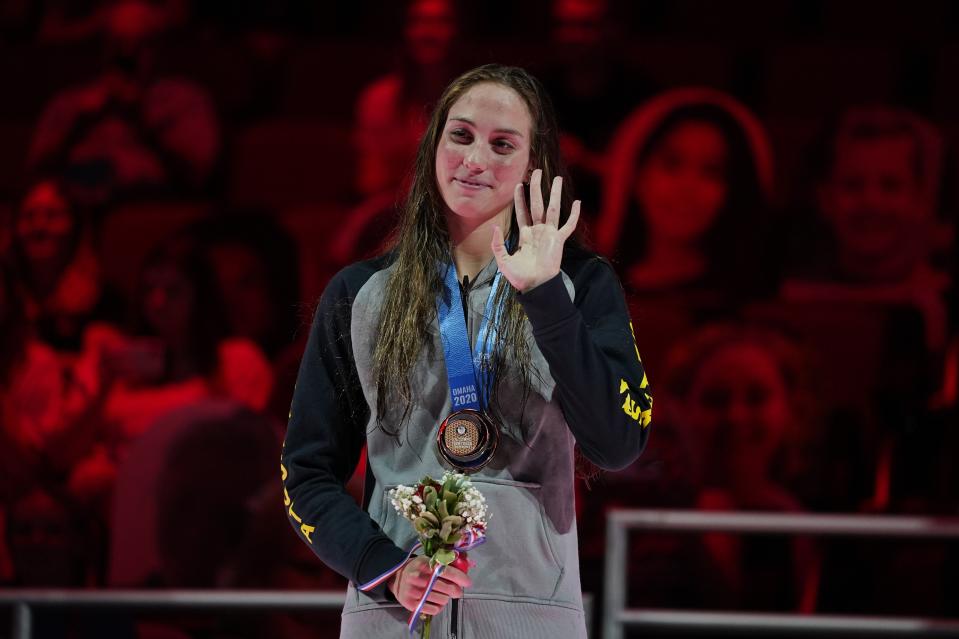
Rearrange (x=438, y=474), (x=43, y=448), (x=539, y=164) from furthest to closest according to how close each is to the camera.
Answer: (x=43, y=448) < (x=539, y=164) < (x=438, y=474)

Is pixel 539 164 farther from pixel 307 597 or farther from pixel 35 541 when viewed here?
pixel 35 541

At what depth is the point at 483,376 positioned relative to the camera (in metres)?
1.49

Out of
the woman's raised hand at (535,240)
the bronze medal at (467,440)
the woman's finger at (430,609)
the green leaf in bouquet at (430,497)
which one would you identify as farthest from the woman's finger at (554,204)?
the woman's finger at (430,609)

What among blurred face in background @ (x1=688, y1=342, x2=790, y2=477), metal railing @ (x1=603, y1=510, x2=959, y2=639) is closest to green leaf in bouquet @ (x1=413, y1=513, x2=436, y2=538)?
metal railing @ (x1=603, y1=510, x2=959, y2=639)

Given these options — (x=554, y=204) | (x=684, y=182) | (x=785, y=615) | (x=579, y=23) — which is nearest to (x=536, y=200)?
(x=554, y=204)

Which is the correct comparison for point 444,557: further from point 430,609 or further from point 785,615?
point 785,615

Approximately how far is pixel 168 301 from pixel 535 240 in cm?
302

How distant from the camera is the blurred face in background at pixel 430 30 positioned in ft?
14.7

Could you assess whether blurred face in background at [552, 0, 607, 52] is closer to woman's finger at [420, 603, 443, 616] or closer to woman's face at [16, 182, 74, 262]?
woman's face at [16, 182, 74, 262]

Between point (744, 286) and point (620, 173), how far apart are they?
0.55 meters

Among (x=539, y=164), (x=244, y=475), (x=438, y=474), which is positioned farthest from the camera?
(x=244, y=475)

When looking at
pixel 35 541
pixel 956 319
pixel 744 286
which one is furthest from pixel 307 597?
pixel 956 319

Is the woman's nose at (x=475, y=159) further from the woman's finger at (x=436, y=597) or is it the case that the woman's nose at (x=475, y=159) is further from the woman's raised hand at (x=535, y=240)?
the woman's finger at (x=436, y=597)

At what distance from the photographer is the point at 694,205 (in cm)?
430
